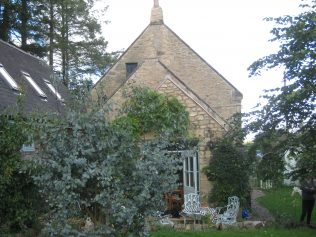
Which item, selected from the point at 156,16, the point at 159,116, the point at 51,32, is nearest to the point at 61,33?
the point at 51,32

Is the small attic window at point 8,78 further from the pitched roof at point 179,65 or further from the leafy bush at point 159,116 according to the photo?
the pitched roof at point 179,65

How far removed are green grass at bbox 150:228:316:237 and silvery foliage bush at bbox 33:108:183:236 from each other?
14.1 ft

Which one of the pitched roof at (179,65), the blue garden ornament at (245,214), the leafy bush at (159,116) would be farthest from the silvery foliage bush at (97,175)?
the pitched roof at (179,65)

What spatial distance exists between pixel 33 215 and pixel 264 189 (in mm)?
18047

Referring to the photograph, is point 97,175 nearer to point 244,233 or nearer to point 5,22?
point 244,233

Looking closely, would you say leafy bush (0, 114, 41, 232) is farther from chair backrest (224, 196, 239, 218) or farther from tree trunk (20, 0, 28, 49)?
tree trunk (20, 0, 28, 49)

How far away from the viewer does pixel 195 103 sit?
15688 millimetres

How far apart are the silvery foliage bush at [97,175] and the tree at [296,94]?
4.91m

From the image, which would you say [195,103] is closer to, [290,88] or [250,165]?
[250,165]

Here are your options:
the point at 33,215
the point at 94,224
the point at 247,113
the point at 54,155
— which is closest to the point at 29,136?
the point at 54,155

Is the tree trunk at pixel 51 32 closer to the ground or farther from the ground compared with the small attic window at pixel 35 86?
farther from the ground

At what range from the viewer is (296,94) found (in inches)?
406

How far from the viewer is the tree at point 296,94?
10711 mm

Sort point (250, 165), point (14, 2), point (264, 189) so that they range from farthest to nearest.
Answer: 1. point (14, 2)
2. point (264, 189)
3. point (250, 165)
